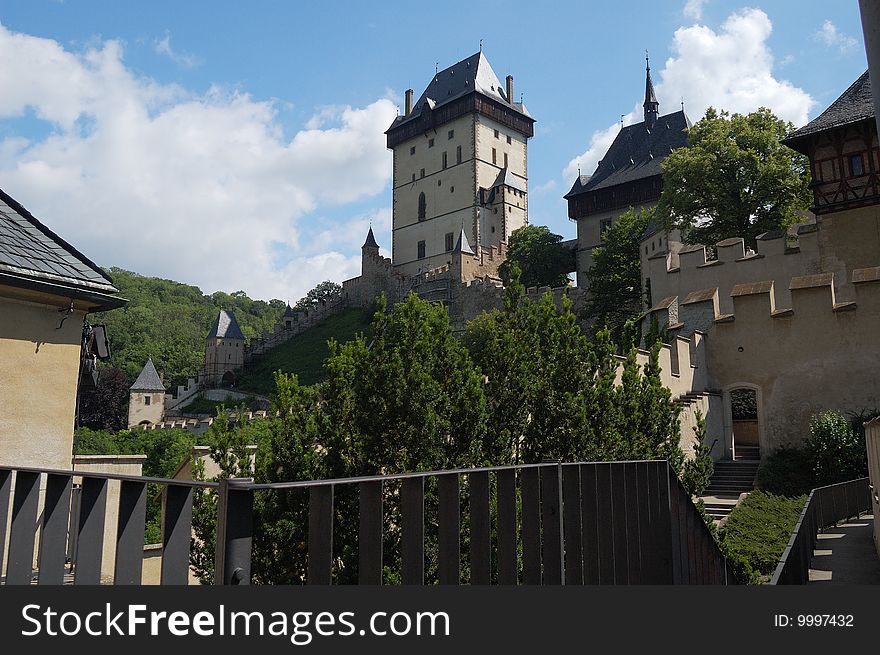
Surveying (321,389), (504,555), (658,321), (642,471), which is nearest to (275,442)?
(321,389)

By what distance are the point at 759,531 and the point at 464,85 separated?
72336 millimetres

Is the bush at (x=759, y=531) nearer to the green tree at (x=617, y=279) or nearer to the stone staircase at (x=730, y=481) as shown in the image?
the stone staircase at (x=730, y=481)

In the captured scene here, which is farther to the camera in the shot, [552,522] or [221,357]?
[221,357]

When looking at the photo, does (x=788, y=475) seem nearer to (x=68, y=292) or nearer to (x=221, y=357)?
(x=68, y=292)

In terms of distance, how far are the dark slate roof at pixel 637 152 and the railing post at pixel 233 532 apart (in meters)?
57.2

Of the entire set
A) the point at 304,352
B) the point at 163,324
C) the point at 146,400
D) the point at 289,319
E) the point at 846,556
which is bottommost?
the point at 846,556

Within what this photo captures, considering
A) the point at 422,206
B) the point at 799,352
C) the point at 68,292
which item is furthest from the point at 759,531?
the point at 422,206

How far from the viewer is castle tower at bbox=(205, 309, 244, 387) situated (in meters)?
68.1

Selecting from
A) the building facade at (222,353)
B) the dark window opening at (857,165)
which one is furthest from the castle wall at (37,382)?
the building facade at (222,353)

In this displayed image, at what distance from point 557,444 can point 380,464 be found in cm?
251

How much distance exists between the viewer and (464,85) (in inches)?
3103

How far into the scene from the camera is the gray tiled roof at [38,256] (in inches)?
377

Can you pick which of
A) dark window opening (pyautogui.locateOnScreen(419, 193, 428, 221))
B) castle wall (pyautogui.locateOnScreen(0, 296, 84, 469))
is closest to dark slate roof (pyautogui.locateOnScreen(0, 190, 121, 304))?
castle wall (pyautogui.locateOnScreen(0, 296, 84, 469))

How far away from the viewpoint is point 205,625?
174 centimetres
